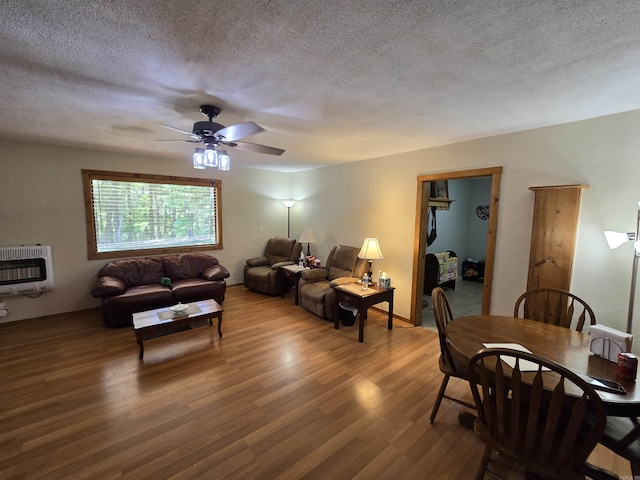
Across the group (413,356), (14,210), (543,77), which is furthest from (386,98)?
(14,210)

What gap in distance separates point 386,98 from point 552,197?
186cm

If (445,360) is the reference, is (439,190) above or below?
above

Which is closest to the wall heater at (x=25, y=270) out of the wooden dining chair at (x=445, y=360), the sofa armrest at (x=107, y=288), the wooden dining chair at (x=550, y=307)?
the sofa armrest at (x=107, y=288)

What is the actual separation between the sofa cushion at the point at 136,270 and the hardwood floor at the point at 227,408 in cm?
89

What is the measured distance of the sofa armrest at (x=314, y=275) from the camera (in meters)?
4.34

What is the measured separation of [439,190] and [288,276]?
3556 millimetres

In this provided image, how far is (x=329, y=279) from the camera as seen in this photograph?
455cm

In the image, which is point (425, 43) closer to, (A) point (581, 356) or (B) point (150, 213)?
(A) point (581, 356)

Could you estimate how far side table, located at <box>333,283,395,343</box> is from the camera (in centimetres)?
329

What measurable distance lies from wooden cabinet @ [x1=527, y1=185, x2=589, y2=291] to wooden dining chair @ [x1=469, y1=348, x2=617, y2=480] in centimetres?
141

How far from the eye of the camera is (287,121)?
103 inches

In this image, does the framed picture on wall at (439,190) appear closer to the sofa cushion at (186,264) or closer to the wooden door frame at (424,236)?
the wooden door frame at (424,236)

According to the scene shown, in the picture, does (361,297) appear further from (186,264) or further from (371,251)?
(186,264)

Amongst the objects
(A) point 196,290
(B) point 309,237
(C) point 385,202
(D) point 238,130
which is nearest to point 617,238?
(C) point 385,202
